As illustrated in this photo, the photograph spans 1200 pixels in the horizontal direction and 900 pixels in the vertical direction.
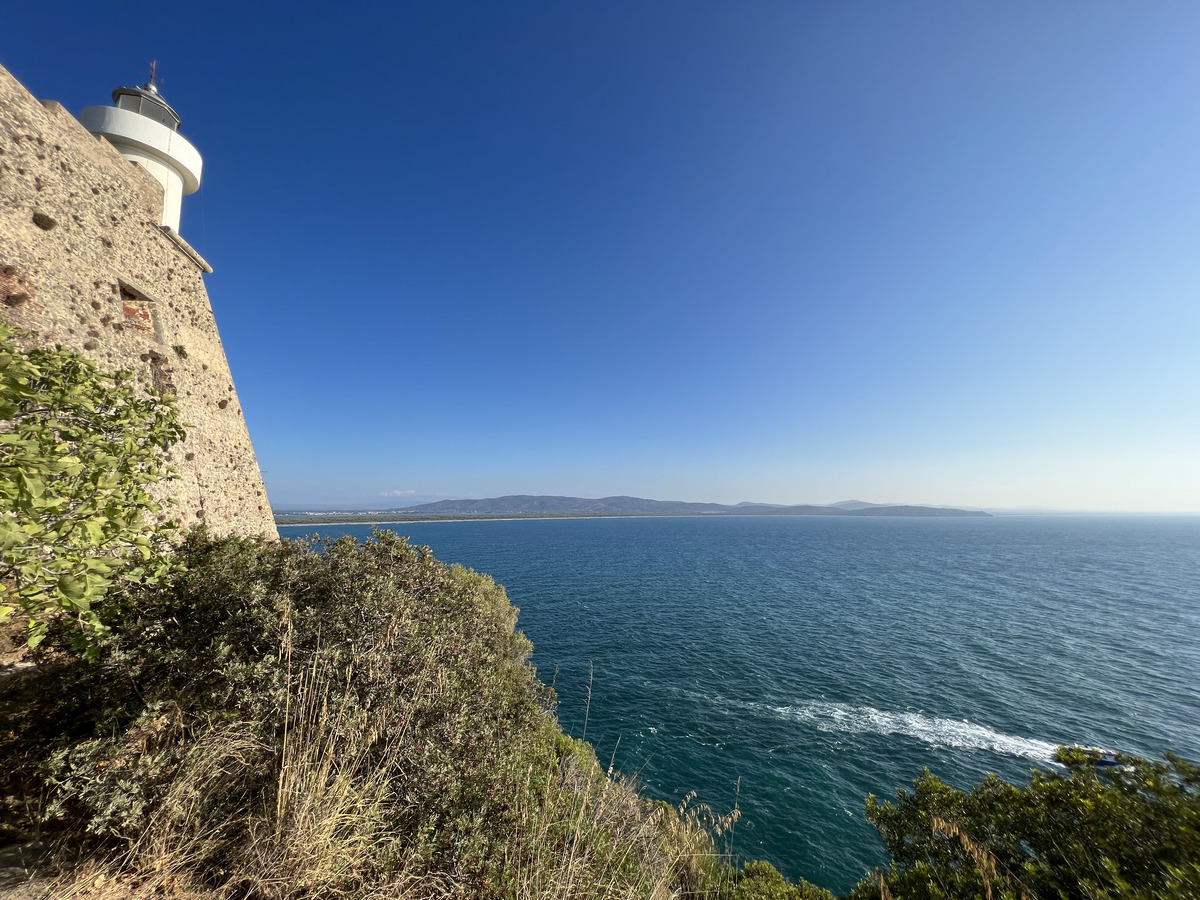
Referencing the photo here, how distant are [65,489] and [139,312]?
39.6 feet

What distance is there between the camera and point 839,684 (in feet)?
81.4

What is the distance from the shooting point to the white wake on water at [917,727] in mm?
18953

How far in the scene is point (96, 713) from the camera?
405 centimetres

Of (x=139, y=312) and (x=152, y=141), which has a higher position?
(x=152, y=141)

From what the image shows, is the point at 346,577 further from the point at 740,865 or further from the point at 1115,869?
the point at 740,865

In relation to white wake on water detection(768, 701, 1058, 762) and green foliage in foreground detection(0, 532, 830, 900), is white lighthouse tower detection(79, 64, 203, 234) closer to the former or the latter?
green foliage in foreground detection(0, 532, 830, 900)

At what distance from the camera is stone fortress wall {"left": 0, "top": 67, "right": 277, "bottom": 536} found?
8867 mm

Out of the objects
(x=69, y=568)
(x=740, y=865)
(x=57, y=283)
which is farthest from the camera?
(x=740, y=865)

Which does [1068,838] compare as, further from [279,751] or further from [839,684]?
[839,684]

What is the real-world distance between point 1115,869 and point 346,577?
9604 millimetres

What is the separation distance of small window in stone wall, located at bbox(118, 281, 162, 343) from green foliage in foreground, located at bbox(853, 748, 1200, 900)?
19269mm

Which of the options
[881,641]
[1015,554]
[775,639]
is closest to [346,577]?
[775,639]

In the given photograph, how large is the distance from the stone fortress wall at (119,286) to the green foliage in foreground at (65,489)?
2.90 m

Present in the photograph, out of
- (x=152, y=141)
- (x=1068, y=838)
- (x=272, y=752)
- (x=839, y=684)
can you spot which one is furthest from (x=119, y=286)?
(x=839, y=684)
